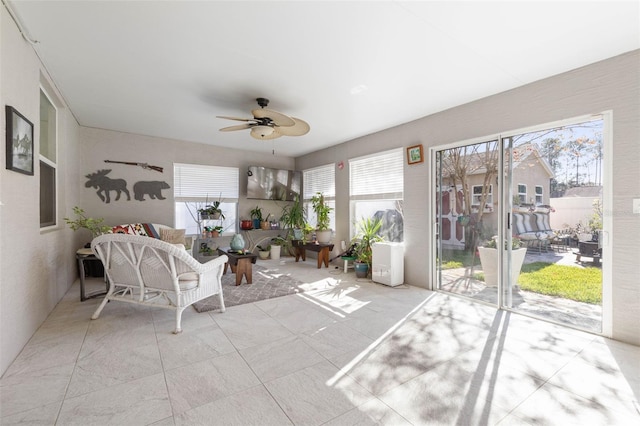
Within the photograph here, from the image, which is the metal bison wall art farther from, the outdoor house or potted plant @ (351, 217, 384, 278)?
the outdoor house

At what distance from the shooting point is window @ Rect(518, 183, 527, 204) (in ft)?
10.7

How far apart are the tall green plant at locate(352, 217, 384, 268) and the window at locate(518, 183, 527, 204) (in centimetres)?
211

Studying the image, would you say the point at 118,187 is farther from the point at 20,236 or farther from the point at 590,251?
the point at 590,251

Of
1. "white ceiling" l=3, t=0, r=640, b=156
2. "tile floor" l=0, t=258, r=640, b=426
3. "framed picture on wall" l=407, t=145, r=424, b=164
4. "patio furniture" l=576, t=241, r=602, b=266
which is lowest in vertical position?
"tile floor" l=0, t=258, r=640, b=426

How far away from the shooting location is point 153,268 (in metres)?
2.78

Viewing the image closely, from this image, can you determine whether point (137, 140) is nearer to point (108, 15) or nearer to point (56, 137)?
point (56, 137)

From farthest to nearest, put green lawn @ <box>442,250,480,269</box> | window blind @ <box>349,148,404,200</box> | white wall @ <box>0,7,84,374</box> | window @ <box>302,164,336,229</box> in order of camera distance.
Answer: window @ <box>302,164,336,229</box> < window blind @ <box>349,148,404,200</box> < green lawn @ <box>442,250,480,269</box> < white wall @ <box>0,7,84,374</box>

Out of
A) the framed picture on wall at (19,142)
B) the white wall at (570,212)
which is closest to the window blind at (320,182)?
the white wall at (570,212)

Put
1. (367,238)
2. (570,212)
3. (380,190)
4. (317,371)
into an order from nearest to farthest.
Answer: (317,371) → (570,212) → (367,238) → (380,190)

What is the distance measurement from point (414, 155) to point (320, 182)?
2.68 meters

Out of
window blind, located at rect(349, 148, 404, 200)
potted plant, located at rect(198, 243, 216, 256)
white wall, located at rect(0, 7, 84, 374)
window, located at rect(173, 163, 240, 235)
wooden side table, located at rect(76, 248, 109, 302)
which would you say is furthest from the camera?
window, located at rect(173, 163, 240, 235)

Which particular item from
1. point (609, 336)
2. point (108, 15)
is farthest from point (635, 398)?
point (108, 15)

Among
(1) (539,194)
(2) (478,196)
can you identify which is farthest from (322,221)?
(1) (539,194)

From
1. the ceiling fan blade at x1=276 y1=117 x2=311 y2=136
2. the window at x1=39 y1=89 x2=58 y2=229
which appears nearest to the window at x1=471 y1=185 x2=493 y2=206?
the ceiling fan blade at x1=276 y1=117 x2=311 y2=136
